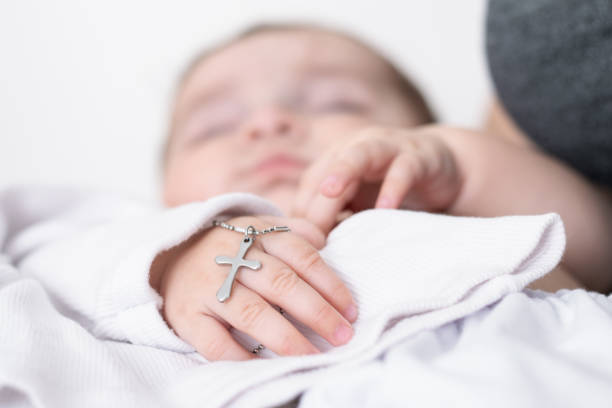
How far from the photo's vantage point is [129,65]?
171cm

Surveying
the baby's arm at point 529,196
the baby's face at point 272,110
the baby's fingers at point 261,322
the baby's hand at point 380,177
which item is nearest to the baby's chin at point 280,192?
the baby's face at point 272,110

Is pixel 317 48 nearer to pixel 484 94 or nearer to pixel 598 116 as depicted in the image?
pixel 598 116

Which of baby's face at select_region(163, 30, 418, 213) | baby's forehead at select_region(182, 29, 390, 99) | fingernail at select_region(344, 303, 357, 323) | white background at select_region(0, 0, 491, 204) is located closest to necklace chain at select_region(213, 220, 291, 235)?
fingernail at select_region(344, 303, 357, 323)

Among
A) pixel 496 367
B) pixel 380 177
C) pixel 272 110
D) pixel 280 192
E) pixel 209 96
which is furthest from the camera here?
pixel 209 96

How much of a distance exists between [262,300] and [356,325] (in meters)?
0.09

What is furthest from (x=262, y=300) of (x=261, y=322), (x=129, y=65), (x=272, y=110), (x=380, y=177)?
(x=129, y=65)

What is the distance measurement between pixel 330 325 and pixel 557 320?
0.64 ft

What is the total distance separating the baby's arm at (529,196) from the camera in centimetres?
83

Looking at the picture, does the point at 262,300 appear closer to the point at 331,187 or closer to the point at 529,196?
the point at 331,187

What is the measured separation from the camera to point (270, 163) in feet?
3.02

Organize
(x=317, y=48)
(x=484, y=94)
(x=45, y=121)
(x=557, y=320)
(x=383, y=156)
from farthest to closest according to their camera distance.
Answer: (x=484, y=94), (x=45, y=121), (x=317, y=48), (x=383, y=156), (x=557, y=320)

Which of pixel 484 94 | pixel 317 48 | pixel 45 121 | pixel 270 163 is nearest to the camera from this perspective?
pixel 270 163

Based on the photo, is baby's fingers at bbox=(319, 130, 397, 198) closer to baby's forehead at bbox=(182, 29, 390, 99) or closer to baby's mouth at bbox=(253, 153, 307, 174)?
baby's mouth at bbox=(253, 153, 307, 174)

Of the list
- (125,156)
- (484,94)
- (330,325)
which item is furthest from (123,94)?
(330,325)
